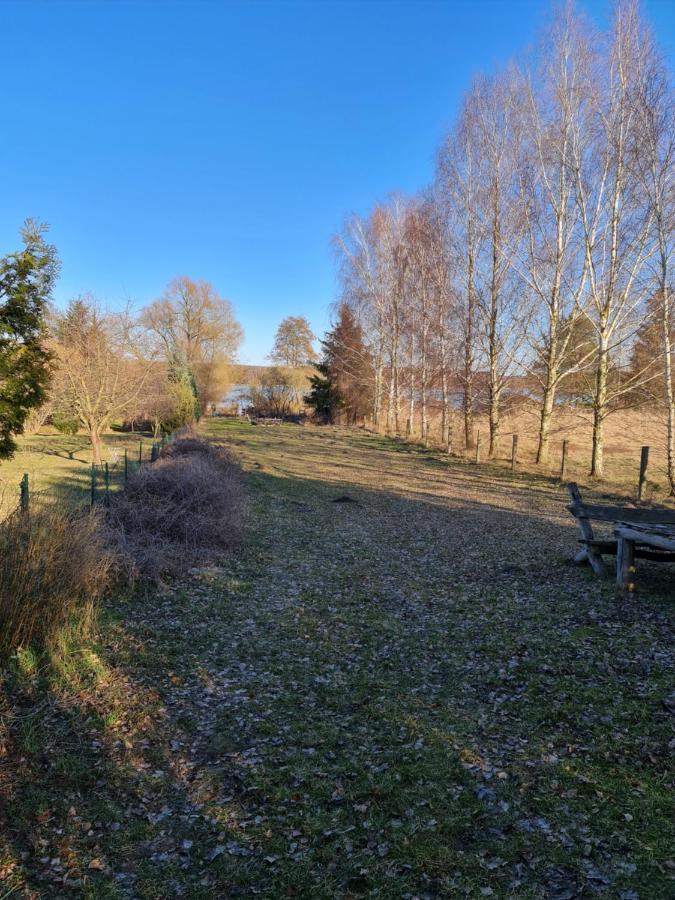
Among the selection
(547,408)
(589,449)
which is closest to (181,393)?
(547,408)

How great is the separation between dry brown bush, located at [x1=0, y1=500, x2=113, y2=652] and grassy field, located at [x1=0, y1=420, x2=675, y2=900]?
336 mm

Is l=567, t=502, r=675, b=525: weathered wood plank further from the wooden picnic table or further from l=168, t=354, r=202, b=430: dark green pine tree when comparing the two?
l=168, t=354, r=202, b=430: dark green pine tree

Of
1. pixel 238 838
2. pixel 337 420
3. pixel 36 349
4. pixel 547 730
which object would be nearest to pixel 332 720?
pixel 238 838

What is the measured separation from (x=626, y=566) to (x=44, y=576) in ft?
21.0

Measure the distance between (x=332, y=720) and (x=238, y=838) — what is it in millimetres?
1306

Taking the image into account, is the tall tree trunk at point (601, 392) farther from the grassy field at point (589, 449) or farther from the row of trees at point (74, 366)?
the row of trees at point (74, 366)

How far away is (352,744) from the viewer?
3.87 metres

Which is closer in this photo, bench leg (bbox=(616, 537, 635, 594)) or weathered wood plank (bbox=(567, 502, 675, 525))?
bench leg (bbox=(616, 537, 635, 594))

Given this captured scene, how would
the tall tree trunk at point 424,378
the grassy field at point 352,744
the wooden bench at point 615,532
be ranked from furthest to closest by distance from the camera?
the tall tree trunk at point 424,378 → the wooden bench at point 615,532 → the grassy field at point 352,744

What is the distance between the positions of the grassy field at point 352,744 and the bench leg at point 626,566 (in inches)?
7.3

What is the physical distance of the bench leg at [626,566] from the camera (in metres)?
6.37

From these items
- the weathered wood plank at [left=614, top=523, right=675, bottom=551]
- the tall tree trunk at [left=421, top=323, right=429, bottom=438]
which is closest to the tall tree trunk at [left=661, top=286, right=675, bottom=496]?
the weathered wood plank at [left=614, top=523, right=675, bottom=551]

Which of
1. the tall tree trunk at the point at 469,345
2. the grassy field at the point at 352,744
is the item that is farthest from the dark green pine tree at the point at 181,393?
the grassy field at the point at 352,744

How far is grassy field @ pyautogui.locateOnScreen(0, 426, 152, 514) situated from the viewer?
1302 cm
